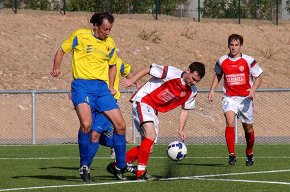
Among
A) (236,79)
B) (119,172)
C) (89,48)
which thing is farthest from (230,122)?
(89,48)

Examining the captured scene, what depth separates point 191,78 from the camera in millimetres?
13570

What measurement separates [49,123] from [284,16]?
2083 cm

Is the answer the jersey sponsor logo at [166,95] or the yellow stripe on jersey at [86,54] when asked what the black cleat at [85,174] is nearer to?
the yellow stripe on jersey at [86,54]

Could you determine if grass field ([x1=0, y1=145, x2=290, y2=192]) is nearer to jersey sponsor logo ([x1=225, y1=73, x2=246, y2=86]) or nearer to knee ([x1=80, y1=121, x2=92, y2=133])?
knee ([x1=80, y1=121, x2=92, y2=133])

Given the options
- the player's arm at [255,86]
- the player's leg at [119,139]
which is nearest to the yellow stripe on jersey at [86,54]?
the player's leg at [119,139]

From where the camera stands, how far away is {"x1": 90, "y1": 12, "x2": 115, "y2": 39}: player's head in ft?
43.3

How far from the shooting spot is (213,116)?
107 feet

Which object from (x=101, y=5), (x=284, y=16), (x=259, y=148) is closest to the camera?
(x=259, y=148)

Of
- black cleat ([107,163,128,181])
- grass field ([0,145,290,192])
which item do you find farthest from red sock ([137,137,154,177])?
black cleat ([107,163,128,181])

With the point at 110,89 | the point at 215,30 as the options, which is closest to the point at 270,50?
the point at 215,30

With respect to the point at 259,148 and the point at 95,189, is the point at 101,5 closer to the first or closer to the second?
the point at 259,148

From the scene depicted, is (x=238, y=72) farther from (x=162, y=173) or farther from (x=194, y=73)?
A: (x=194, y=73)

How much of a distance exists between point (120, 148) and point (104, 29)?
1.62 meters

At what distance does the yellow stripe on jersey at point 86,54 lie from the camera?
43.8ft
